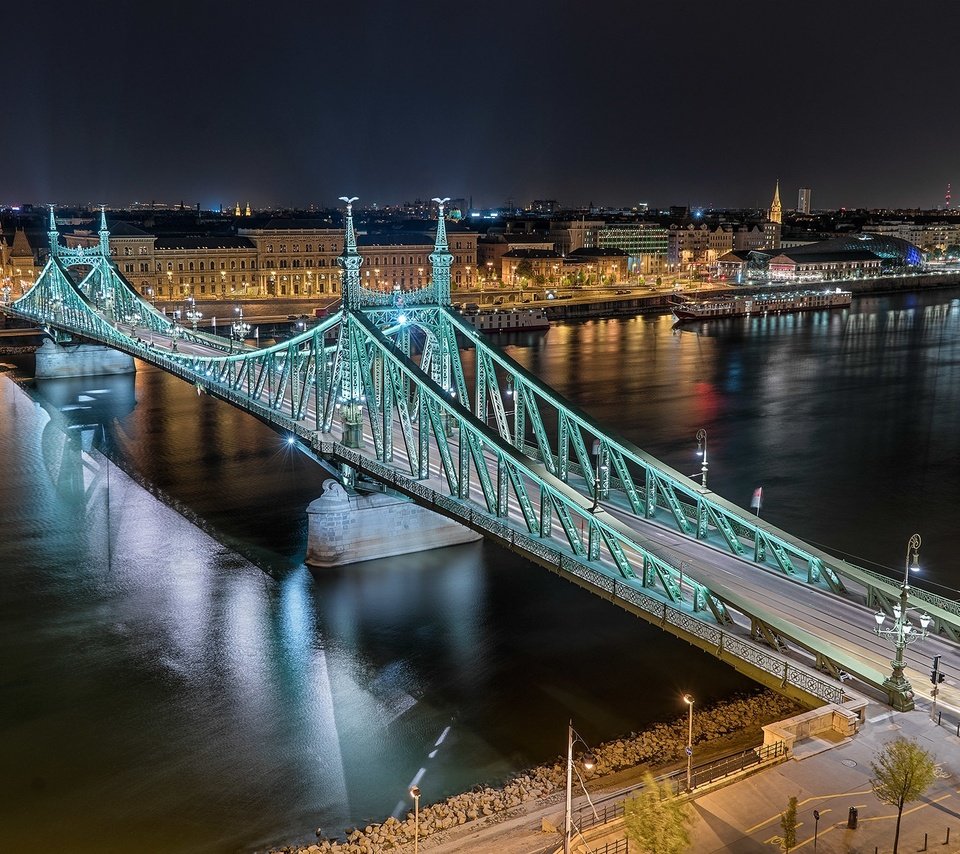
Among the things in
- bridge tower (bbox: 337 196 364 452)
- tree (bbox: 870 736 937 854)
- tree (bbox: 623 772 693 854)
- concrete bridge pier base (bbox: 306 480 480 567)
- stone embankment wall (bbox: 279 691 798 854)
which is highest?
bridge tower (bbox: 337 196 364 452)

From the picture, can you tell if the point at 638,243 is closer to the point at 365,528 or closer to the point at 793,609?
the point at 365,528

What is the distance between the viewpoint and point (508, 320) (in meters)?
87.9

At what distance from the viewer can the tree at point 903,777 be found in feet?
41.2

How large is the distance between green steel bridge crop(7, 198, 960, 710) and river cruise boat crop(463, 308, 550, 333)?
5020cm

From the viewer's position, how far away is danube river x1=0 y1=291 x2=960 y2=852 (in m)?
18.2

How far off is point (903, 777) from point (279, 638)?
14732 millimetres

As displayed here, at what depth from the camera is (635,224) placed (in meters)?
142

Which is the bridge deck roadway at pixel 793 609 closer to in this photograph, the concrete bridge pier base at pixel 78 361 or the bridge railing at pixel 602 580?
the bridge railing at pixel 602 580

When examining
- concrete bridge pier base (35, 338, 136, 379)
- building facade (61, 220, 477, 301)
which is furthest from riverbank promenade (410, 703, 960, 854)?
building facade (61, 220, 477, 301)

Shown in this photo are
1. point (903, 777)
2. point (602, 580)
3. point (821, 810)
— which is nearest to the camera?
point (903, 777)

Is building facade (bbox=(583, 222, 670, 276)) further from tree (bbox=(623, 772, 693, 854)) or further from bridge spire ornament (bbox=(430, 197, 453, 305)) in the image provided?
tree (bbox=(623, 772, 693, 854))

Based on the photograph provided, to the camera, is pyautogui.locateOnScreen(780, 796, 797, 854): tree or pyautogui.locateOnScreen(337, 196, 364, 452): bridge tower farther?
pyautogui.locateOnScreen(337, 196, 364, 452): bridge tower

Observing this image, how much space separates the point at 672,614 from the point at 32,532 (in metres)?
21.9

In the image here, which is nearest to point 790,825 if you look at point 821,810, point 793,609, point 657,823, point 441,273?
point 821,810
